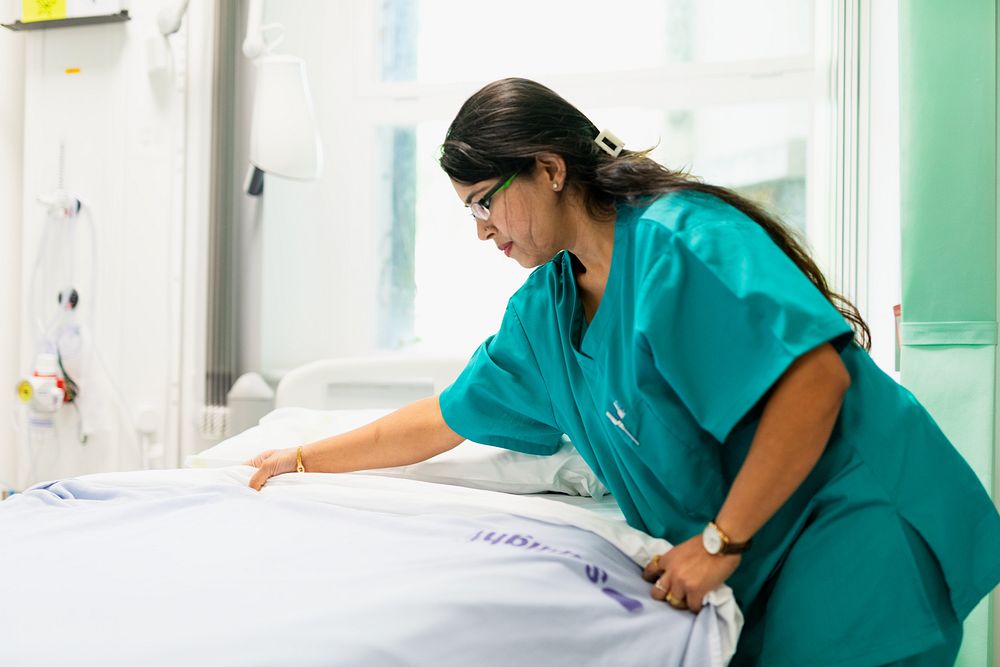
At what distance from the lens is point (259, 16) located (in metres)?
2.25

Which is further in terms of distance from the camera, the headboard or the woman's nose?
the headboard

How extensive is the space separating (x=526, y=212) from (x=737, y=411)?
0.41m

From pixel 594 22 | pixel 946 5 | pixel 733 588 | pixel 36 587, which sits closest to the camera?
pixel 36 587

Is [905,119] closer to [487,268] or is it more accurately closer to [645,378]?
[645,378]

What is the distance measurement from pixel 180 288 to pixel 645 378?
6.34 ft

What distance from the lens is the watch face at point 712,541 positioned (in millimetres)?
936

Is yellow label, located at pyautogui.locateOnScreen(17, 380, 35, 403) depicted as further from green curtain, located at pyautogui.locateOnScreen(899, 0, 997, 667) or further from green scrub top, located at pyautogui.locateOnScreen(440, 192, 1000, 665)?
green curtain, located at pyautogui.locateOnScreen(899, 0, 997, 667)

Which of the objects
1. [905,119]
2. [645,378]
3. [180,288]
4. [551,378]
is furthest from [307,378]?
[905,119]

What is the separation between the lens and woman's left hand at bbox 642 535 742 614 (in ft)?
3.11

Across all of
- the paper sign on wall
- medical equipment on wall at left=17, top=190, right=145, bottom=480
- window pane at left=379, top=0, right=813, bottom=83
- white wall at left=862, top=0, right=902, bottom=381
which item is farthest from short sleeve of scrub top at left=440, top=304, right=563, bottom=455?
A: the paper sign on wall

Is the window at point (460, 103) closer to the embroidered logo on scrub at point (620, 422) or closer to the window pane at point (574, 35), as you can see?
the window pane at point (574, 35)

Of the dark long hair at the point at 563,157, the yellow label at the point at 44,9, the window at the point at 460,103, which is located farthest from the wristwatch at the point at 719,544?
the yellow label at the point at 44,9

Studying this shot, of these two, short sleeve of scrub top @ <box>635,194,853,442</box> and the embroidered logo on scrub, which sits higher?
short sleeve of scrub top @ <box>635,194,853,442</box>

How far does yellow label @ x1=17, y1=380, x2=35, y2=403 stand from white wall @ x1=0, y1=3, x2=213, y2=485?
0.15 m
